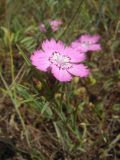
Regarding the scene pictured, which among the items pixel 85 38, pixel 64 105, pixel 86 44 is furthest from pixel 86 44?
pixel 64 105

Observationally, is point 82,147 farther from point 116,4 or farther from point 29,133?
point 116,4

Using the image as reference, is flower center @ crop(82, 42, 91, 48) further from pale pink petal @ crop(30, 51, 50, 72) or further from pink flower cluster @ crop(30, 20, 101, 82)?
pale pink petal @ crop(30, 51, 50, 72)

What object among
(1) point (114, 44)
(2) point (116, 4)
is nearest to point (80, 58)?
(1) point (114, 44)

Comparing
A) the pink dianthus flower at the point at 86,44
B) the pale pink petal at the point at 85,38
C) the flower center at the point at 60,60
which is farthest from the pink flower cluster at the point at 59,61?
the pale pink petal at the point at 85,38

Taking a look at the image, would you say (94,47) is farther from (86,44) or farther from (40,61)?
(40,61)

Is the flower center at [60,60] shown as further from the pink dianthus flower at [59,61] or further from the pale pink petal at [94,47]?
the pale pink petal at [94,47]

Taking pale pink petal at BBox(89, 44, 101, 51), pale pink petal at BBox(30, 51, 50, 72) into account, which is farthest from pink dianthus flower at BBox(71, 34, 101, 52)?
pale pink petal at BBox(30, 51, 50, 72)
